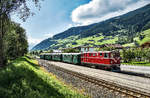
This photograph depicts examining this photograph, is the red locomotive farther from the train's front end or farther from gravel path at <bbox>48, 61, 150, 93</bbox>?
gravel path at <bbox>48, 61, 150, 93</bbox>

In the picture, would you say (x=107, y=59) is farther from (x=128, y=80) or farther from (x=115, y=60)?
(x=128, y=80)

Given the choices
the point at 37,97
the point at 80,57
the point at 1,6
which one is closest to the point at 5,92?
the point at 37,97

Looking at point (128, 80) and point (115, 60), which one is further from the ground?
point (115, 60)

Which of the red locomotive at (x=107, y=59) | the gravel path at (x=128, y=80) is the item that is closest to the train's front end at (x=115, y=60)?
the red locomotive at (x=107, y=59)

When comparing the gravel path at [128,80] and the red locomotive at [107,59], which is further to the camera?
the red locomotive at [107,59]

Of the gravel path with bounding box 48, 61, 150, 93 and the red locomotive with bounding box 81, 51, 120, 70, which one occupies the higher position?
the red locomotive with bounding box 81, 51, 120, 70

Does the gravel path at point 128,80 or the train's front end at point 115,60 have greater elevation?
the train's front end at point 115,60

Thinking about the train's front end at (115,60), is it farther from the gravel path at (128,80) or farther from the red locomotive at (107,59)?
the gravel path at (128,80)

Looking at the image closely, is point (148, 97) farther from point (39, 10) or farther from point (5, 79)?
point (39, 10)

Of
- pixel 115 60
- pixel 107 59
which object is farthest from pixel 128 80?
pixel 107 59

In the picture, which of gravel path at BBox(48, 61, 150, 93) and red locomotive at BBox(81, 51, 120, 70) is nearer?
gravel path at BBox(48, 61, 150, 93)

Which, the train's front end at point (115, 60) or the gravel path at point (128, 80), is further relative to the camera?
the train's front end at point (115, 60)

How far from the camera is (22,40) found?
172 feet

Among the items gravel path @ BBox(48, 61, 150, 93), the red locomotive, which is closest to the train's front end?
the red locomotive
